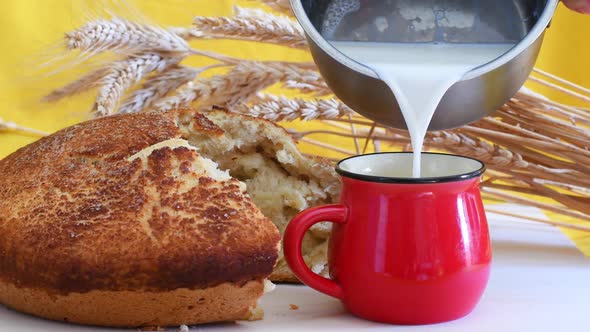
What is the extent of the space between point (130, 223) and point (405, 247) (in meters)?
0.37

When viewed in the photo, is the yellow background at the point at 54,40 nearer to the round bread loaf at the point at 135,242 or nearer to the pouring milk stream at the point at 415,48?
the pouring milk stream at the point at 415,48

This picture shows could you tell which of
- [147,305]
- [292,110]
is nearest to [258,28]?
[292,110]

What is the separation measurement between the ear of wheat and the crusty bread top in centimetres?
40

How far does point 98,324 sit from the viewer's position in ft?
3.82

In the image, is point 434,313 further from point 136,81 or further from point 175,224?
point 136,81

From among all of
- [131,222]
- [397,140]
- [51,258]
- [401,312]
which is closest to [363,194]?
[401,312]

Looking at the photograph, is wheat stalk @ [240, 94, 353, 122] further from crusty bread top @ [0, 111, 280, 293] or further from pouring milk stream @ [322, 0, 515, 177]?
crusty bread top @ [0, 111, 280, 293]

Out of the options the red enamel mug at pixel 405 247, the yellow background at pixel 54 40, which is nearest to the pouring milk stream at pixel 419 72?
the red enamel mug at pixel 405 247

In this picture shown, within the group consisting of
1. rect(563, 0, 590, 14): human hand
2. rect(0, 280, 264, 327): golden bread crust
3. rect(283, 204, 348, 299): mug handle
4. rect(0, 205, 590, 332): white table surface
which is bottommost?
rect(0, 205, 590, 332): white table surface

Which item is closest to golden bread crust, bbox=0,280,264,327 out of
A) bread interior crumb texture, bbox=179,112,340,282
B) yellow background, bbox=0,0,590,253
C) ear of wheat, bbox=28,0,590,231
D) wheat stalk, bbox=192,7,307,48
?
bread interior crumb texture, bbox=179,112,340,282

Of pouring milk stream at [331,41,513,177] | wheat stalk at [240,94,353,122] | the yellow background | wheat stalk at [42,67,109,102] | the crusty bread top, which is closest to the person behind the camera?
the crusty bread top

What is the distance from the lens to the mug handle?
1178 mm

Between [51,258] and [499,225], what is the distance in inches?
43.8

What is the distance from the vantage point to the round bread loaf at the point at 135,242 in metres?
1.11
